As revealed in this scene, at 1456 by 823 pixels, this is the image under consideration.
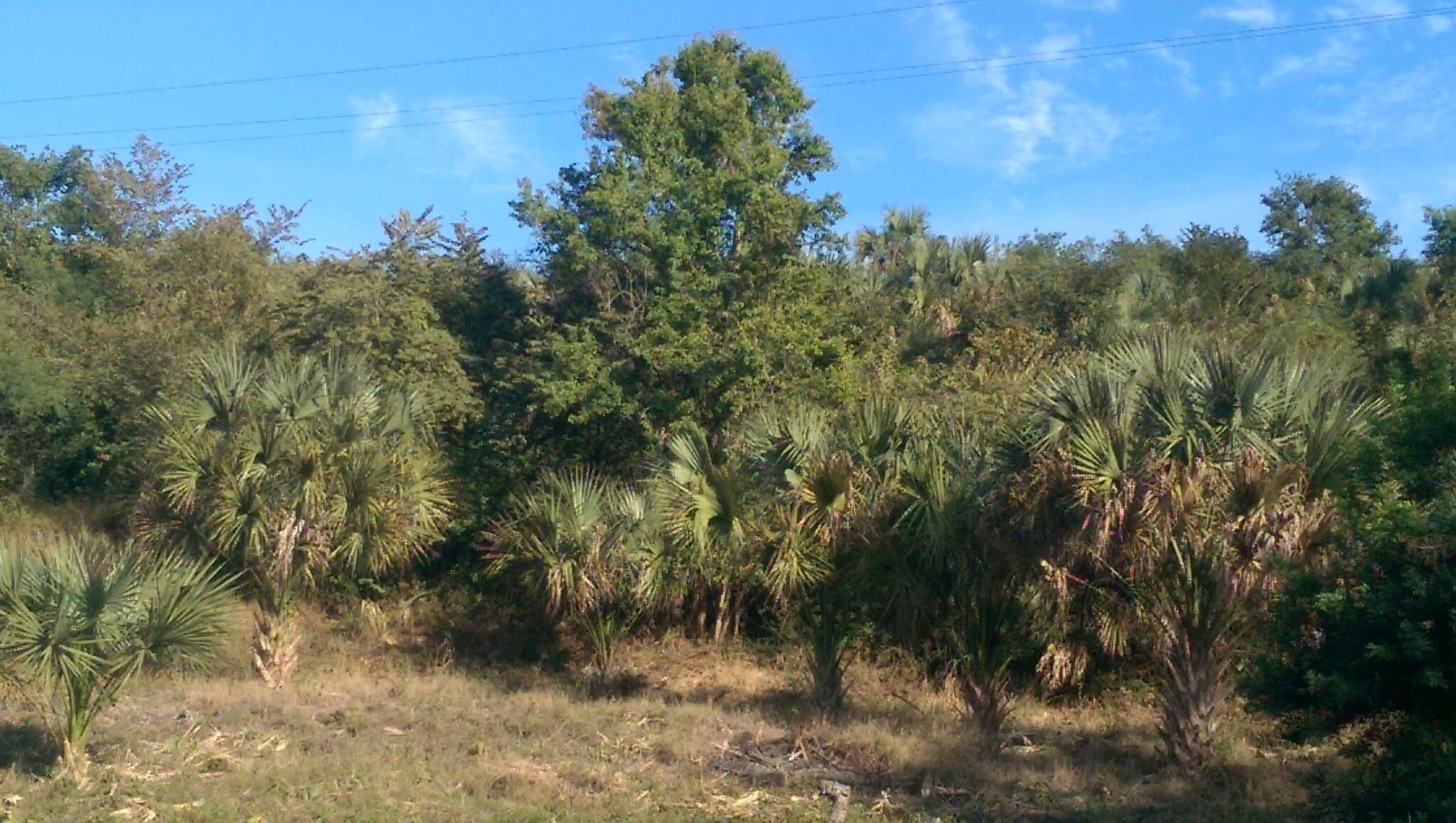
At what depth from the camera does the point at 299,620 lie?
22.4m

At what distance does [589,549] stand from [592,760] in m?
5.20

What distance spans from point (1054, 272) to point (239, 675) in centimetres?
1684

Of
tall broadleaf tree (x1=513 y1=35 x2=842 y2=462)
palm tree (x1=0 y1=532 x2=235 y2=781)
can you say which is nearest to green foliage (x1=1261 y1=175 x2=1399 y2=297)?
tall broadleaf tree (x1=513 y1=35 x2=842 y2=462)

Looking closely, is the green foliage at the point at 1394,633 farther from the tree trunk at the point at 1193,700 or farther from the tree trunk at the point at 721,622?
the tree trunk at the point at 721,622

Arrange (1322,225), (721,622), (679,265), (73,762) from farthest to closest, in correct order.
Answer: (1322,225), (679,265), (721,622), (73,762)

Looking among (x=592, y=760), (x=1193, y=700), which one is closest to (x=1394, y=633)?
(x=1193, y=700)

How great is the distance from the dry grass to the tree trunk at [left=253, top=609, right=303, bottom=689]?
423 mm

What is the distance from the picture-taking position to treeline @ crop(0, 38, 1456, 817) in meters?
11.9

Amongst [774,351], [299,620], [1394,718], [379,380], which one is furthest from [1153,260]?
[1394,718]

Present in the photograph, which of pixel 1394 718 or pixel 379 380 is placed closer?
pixel 1394 718

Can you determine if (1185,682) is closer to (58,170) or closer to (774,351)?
(774,351)

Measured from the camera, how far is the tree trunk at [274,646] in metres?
19.2

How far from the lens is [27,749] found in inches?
533

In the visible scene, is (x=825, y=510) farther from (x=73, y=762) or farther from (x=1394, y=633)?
(x=73, y=762)
